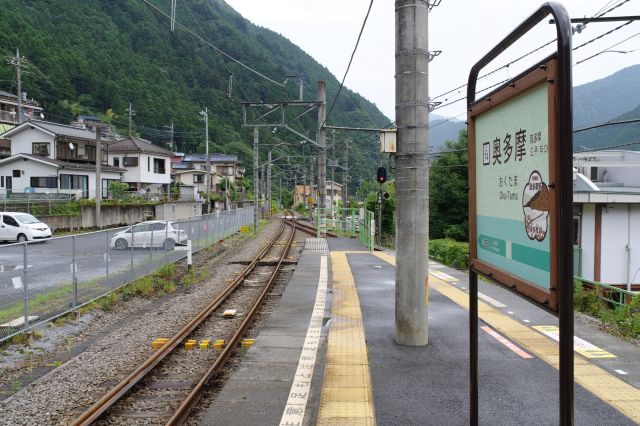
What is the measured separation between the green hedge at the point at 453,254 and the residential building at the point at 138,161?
3184 centimetres

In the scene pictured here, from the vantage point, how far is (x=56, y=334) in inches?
342

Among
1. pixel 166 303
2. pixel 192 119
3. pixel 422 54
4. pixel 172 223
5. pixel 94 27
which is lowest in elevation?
pixel 166 303

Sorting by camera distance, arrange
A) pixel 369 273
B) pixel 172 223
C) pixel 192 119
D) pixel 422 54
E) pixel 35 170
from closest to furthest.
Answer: pixel 422 54
pixel 369 273
pixel 172 223
pixel 35 170
pixel 192 119

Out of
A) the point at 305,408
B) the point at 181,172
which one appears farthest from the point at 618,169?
the point at 181,172

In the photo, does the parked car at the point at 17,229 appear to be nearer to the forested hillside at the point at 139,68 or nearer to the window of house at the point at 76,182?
the window of house at the point at 76,182

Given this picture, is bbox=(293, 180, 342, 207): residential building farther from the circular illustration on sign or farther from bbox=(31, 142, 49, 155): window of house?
the circular illustration on sign

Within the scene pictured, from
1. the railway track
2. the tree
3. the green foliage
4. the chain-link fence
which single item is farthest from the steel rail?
the green foliage

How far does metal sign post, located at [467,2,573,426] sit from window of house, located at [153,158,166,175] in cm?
4743

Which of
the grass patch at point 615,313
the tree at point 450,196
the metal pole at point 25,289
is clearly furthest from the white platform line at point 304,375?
the tree at point 450,196

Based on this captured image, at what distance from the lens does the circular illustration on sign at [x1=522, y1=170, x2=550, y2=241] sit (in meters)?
2.85

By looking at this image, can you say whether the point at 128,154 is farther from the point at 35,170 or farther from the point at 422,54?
the point at 422,54

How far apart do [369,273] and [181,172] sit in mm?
57681

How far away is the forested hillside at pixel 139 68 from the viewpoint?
6825cm

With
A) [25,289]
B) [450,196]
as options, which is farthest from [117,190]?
[25,289]
